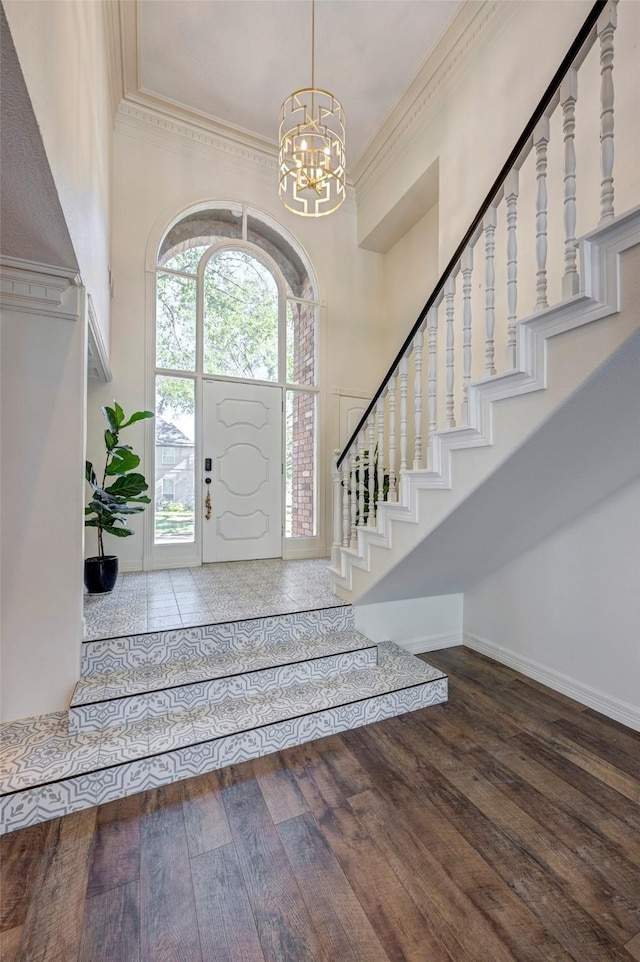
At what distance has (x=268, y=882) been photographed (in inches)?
57.4

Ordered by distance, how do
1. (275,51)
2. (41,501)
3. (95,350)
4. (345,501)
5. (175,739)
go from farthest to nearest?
1. (275,51)
2. (345,501)
3. (95,350)
4. (41,501)
5. (175,739)

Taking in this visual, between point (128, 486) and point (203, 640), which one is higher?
point (128, 486)

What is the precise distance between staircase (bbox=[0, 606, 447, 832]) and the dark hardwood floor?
9cm

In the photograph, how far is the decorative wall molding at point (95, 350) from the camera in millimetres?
2465

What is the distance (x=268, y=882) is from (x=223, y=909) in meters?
0.17

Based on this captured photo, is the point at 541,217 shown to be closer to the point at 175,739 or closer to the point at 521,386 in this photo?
the point at 521,386

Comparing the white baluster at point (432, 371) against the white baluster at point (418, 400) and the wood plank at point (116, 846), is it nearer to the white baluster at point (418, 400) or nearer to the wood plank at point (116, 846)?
the white baluster at point (418, 400)

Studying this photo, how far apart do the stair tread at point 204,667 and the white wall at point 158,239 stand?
1908mm

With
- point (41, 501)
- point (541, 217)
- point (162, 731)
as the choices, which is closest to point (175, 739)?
point (162, 731)

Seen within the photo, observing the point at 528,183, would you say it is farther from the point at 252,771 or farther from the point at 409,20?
the point at 252,771

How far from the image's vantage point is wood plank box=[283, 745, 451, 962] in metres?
1.26

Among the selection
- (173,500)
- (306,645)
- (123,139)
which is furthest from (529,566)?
(123,139)

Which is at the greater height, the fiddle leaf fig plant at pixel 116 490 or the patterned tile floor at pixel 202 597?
the fiddle leaf fig plant at pixel 116 490

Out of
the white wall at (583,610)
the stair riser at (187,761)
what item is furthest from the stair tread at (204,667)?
the white wall at (583,610)
